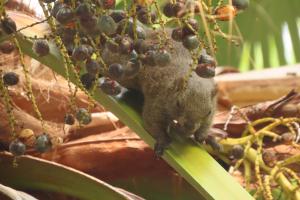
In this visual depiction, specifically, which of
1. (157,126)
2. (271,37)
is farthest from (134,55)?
(271,37)

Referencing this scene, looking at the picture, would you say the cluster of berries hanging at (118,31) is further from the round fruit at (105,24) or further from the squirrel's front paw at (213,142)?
the squirrel's front paw at (213,142)

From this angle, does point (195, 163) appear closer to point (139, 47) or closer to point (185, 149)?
point (185, 149)

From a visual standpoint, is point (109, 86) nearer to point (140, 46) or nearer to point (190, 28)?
point (140, 46)

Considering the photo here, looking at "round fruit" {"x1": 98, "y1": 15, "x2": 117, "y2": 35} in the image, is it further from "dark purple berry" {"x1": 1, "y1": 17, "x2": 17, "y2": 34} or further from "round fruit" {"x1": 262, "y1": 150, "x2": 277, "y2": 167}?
"round fruit" {"x1": 262, "y1": 150, "x2": 277, "y2": 167}

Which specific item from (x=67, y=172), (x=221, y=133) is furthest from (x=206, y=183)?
(x=221, y=133)

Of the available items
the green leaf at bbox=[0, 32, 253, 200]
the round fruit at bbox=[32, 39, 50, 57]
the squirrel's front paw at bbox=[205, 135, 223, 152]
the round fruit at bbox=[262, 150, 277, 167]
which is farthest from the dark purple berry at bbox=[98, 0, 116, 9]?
the round fruit at bbox=[262, 150, 277, 167]
